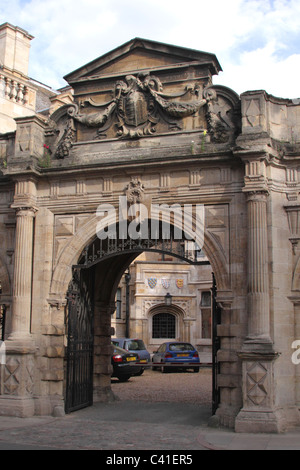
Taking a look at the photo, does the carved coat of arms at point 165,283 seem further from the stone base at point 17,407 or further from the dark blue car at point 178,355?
the stone base at point 17,407

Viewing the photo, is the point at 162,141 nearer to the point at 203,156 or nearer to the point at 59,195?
the point at 203,156

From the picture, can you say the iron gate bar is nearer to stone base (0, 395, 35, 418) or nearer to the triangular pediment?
stone base (0, 395, 35, 418)

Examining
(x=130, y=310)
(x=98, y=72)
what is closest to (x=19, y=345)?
(x=98, y=72)

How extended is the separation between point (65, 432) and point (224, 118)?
6.78 m

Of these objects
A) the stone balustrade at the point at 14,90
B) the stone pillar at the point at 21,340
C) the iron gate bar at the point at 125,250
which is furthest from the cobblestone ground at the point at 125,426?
the stone balustrade at the point at 14,90

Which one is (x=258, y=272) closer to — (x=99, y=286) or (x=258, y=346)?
(x=258, y=346)

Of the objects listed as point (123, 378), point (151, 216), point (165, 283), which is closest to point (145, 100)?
point (151, 216)

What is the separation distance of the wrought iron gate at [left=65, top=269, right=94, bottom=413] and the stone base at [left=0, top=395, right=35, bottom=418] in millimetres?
836

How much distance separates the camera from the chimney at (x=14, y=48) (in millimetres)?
24875

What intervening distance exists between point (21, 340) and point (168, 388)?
7.22m

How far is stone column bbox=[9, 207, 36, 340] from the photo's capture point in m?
12.2

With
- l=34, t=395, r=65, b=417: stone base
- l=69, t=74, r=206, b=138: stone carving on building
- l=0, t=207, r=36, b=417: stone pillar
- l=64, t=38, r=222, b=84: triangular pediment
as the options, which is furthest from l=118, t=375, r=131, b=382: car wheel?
l=64, t=38, r=222, b=84: triangular pediment

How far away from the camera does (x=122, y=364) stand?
20078 mm

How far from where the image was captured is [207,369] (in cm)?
2625
